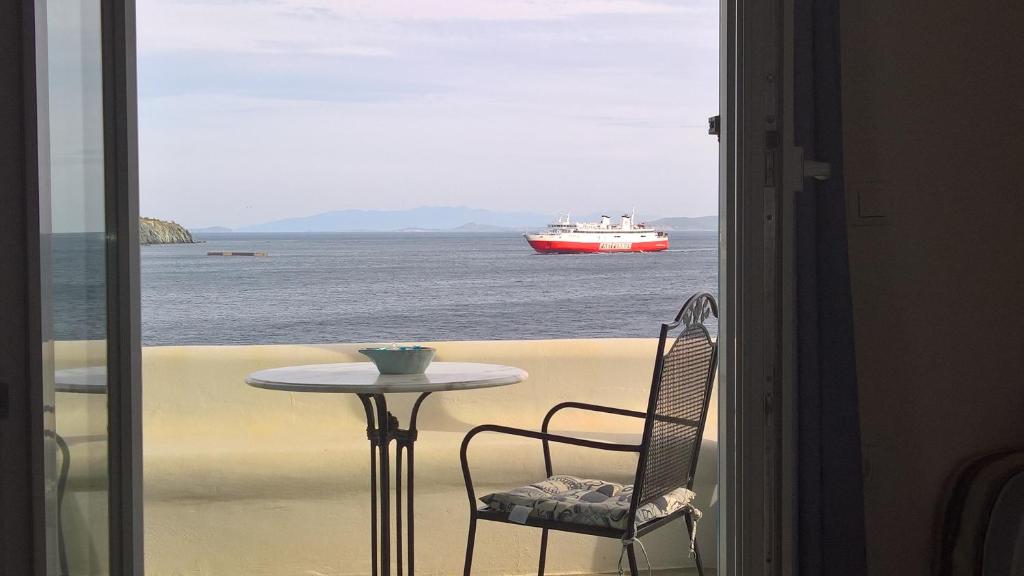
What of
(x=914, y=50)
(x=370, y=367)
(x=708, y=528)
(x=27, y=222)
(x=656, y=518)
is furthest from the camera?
(x=708, y=528)

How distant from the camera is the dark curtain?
175 cm

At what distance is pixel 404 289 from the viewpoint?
28.8 metres

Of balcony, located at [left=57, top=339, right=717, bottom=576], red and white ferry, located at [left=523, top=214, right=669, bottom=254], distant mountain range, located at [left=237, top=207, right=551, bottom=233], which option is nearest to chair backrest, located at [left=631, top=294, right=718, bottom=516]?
balcony, located at [left=57, top=339, right=717, bottom=576]

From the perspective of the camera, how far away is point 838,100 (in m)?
1.77

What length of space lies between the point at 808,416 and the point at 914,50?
708 millimetres

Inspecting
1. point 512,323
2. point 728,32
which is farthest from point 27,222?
point 512,323

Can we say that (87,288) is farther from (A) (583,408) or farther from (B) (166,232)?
(B) (166,232)

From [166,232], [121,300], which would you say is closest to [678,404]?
[121,300]

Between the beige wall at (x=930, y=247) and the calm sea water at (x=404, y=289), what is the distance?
2385cm

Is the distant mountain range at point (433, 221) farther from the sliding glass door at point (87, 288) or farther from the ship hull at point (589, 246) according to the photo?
the sliding glass door at point (87, 288)

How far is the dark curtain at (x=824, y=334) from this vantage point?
1749mm

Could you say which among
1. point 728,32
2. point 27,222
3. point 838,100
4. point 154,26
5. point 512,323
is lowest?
point 512,323

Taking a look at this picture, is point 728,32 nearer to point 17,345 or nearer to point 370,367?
point 17,345

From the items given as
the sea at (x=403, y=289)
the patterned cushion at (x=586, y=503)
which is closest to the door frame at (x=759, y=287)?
the patterned cushion at (x=586, y=503)
